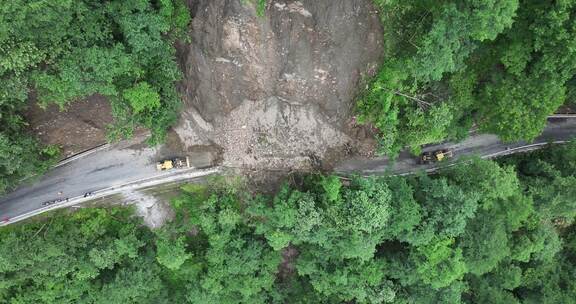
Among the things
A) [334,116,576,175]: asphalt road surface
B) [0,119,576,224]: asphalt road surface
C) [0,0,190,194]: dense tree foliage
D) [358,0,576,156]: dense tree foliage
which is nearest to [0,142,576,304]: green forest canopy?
[334,116,576,175]: asphalt road surface

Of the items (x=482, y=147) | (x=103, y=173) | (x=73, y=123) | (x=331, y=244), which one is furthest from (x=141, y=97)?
(x=482, y=147)

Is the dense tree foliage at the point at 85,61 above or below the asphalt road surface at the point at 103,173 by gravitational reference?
above

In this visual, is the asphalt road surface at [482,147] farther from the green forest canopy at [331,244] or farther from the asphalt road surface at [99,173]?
the asphalt road surface at [99,173]

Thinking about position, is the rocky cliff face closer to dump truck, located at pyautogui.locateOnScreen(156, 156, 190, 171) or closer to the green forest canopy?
dump truck, located at pyautogui.locateOnScreen(156, 156, 190, 171)

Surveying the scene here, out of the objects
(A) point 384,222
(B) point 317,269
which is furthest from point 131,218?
(A) point 384,222

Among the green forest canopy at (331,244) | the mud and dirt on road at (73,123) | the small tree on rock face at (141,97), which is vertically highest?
the small tree on rock face at (141,97)

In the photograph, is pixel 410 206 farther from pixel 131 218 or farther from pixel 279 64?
pixel 131 218

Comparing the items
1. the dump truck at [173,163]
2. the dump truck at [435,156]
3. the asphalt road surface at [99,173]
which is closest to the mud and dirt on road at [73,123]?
the asphalt road surface at [99,173]
